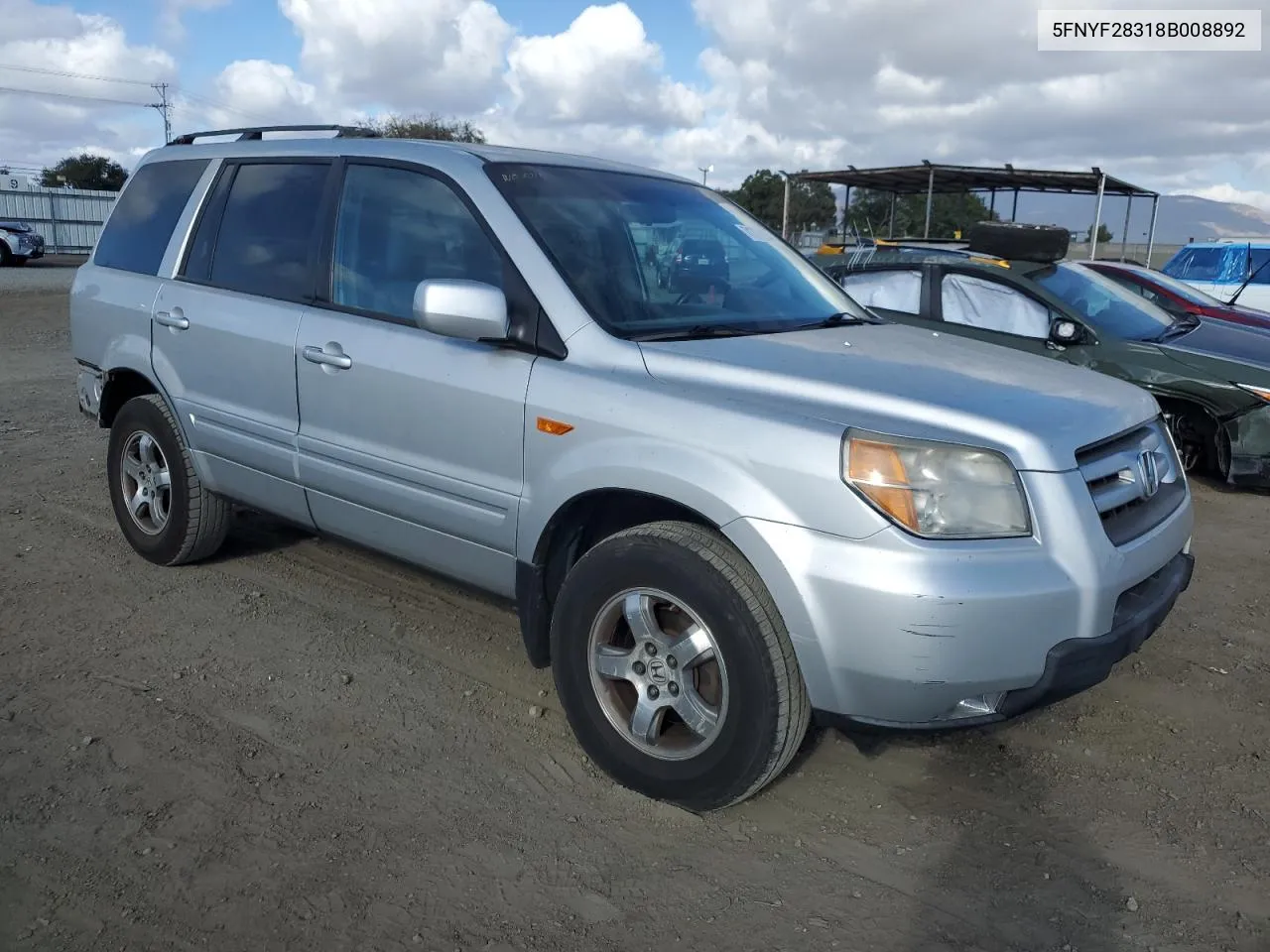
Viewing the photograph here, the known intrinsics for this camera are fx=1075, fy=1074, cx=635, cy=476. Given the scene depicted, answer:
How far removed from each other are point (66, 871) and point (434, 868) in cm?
95

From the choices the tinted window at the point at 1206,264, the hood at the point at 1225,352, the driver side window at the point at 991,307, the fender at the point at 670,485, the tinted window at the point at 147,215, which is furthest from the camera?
the tinted window at the point at 1206,264

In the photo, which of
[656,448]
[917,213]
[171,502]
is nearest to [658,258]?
[656,448]

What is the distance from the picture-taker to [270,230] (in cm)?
435

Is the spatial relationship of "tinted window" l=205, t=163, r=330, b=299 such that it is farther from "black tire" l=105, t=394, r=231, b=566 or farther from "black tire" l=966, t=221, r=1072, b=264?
"black tire" l=966, t=221, r=1072, b=264

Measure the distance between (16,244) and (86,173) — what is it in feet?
125

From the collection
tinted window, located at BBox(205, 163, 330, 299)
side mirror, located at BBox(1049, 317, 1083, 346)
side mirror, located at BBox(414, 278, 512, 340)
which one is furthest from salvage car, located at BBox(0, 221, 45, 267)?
side mirror, located at BBox(414, 278, 512, 340)

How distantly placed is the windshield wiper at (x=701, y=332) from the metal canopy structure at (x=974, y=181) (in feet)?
37.4

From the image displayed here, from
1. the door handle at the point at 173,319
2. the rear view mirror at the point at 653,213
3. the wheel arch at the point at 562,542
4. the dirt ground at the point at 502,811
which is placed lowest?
the dirt ground at the point at 502,811

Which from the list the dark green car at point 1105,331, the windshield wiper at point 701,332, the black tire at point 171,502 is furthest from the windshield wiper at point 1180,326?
the black tire at point 171,502

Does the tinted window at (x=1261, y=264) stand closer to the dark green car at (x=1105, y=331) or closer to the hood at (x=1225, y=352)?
the dark green car at (x=1105, y=331)

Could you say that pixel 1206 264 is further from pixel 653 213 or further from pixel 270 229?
pixel 270 229

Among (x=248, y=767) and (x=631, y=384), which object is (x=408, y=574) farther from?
(x=631, y=384)

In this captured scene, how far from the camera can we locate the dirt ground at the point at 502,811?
2.62 meters

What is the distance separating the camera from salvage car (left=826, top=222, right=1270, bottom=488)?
272 inches
